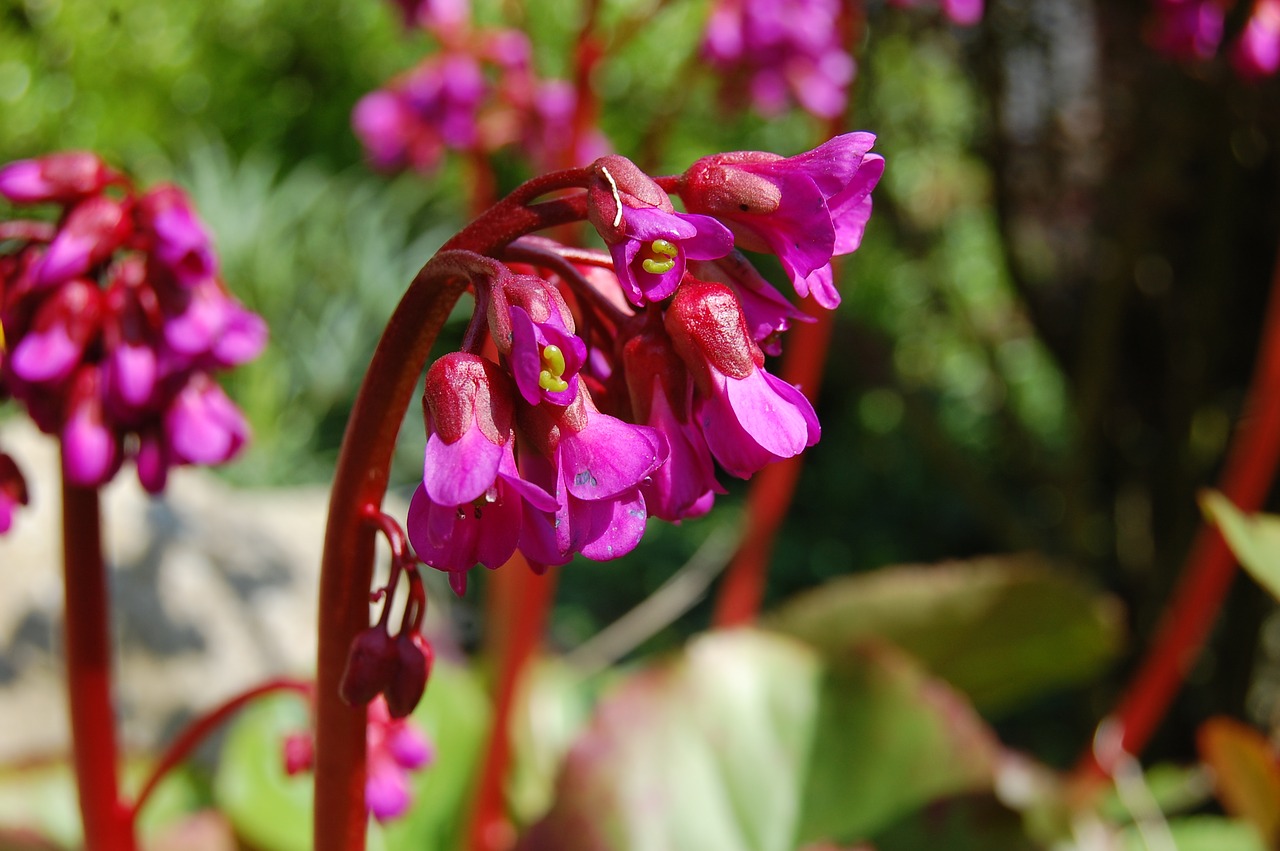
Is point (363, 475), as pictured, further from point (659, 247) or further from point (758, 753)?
point (758, 753)

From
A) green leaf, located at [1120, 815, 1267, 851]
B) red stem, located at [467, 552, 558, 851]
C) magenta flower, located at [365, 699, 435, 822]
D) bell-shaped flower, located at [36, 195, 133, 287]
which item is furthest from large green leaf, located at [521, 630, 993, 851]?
bell-shaped flower, located at [36, 195, 133, 287]

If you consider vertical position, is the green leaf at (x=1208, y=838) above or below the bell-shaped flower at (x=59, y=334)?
below

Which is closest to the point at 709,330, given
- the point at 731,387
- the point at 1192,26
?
the point at 731,387

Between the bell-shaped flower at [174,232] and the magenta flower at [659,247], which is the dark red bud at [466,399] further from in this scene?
the bell-shaped flower at [174,232]

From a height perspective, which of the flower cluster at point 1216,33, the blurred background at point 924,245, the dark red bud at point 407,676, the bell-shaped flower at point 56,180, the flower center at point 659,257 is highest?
the flower center at point 659,257

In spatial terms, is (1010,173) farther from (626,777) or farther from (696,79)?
(626,777)

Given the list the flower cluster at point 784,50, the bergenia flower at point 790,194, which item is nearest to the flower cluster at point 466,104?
the flower cluster at point 784,50

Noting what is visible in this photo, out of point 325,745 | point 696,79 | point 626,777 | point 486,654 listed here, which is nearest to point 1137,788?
point 626,777
